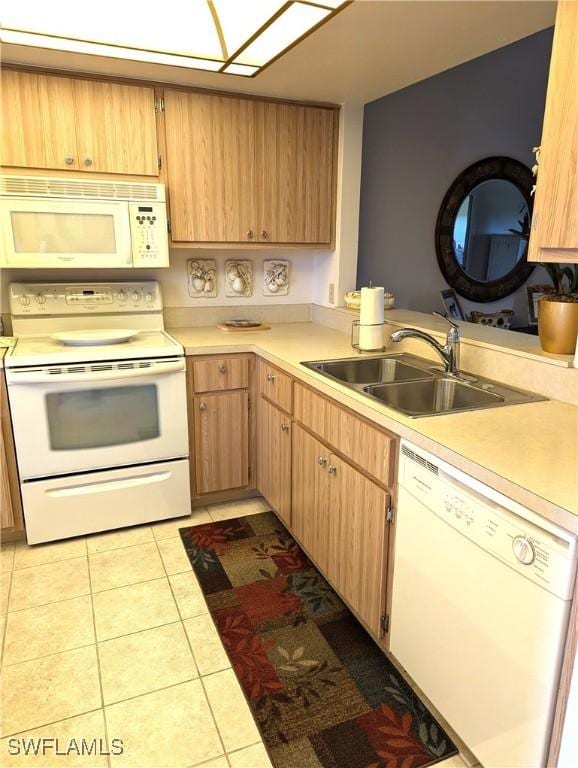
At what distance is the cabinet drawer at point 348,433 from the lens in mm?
1648

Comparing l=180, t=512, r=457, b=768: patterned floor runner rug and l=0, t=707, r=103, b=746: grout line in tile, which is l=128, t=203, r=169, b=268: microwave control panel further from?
l=0, t=707, r=103, b=746: grout line in tile

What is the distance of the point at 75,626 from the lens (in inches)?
77.9

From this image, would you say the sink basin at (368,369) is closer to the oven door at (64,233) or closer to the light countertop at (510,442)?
the light countertop at (510,442)

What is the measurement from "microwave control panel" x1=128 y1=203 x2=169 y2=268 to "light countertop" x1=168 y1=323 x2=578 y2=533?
3.33ft

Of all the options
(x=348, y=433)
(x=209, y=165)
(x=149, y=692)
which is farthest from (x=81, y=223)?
(x=149, y=692)

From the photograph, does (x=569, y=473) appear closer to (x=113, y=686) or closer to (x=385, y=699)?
(x=385, y=699)

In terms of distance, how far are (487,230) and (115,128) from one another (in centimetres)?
278

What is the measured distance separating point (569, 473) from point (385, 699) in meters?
0.99

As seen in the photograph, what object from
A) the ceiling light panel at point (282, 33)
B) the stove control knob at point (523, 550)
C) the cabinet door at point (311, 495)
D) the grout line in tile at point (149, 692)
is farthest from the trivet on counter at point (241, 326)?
the stove control knob at point (523, 550)

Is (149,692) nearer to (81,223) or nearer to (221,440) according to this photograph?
(221,440)

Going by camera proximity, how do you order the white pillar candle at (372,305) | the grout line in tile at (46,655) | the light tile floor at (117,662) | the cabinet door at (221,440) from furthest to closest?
the cabinet door at (221,440), the white pillar candle at (372,305), the grout line in tile at (46,655), the light tile floor at (117,662)

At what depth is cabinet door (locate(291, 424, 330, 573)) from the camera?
208 cm

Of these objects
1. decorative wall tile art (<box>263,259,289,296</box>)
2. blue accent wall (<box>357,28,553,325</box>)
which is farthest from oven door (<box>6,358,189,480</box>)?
blue accent wall (<box>357,28,553,325</box>)

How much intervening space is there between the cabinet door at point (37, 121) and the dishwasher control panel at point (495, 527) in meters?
2.12
